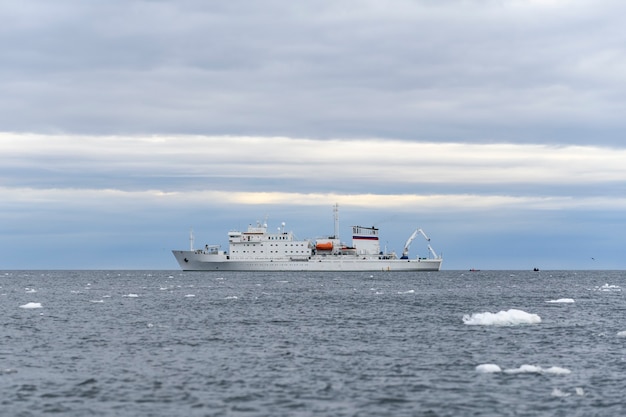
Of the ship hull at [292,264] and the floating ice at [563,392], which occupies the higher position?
the ship hull at [292,264]

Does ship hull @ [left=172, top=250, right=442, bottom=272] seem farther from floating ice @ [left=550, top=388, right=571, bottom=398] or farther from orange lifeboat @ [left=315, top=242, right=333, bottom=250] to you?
floating ice @ [left=550, top=388, right=571, bottom=398]

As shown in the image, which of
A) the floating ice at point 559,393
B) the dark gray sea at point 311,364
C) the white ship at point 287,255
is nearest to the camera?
the dark gray sea at point 311,364

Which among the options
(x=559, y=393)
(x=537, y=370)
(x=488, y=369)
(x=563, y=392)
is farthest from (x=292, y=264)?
(x=559, y=393)

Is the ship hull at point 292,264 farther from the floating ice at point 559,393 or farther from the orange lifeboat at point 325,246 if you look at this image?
the floating ice at point 559,393

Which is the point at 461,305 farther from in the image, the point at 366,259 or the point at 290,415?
the point at 366,259

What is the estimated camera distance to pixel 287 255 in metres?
180

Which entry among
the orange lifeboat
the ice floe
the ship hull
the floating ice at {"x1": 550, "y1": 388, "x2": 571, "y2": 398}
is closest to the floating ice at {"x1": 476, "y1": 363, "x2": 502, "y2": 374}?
the ice floe

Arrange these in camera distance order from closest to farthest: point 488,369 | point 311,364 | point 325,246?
point 488,369 → point 311,364 → point 325,246

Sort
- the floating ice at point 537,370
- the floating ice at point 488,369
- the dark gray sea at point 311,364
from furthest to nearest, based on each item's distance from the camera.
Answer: the floating ice at point 488,369 → the floating ice at point 537,370 → the dark gray sea at point 311,364

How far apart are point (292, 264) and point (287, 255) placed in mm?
2313

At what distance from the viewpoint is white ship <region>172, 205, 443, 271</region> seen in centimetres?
17900

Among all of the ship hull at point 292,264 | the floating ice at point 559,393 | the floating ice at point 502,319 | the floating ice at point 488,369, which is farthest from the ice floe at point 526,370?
the ship hull at point 292,264

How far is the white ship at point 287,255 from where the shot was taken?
7047 inches

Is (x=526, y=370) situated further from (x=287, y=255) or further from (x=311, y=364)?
(x=287, y=255)
